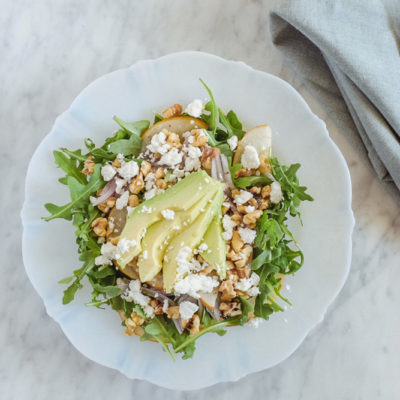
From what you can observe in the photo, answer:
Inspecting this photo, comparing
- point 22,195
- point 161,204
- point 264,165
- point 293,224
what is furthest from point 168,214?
point 22,195

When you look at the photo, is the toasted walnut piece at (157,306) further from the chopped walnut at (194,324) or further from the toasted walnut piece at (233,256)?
the toasted walnut piece at (233,256)

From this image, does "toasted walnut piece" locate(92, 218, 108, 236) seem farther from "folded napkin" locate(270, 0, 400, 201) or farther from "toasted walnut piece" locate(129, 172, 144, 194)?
"folded napkin" locate(270, 0, 400, 201)

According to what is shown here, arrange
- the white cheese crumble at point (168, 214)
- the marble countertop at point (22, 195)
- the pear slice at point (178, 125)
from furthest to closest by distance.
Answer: the marble countertop at point (22, 195) < the pear slice at point (178, 125) < the white cheese crumble at point (168, 214)

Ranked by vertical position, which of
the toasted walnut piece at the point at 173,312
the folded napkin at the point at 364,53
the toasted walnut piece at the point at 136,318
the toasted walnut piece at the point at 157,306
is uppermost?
the folded napkin at the point at 364,53

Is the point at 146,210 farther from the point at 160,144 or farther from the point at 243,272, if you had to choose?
the point at 243,272

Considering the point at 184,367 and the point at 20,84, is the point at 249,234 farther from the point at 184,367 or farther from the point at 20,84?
the point at 20,84

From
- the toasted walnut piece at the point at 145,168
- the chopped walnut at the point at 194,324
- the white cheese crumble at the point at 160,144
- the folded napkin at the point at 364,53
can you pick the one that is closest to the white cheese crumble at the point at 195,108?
the white cheese crumble at the point at 160,144
